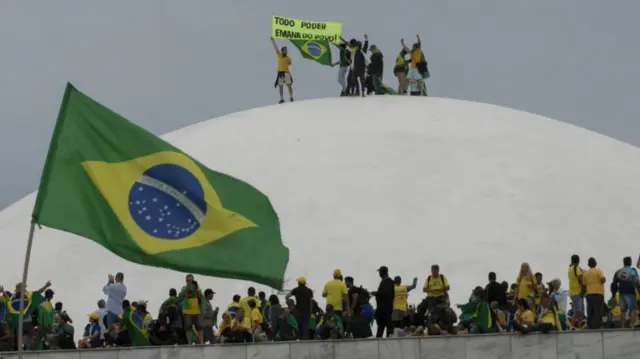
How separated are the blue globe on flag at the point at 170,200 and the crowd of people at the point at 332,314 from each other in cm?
687

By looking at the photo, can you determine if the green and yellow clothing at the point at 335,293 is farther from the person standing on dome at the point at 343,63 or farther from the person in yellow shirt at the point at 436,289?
the person standing on dome at the point at 343,63

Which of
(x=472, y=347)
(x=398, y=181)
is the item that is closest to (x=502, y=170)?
(x=398, y=181)

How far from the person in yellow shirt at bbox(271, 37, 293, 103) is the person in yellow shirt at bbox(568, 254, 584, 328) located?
38.8 feet

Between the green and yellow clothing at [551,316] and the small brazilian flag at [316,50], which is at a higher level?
the small brazilian flag at [316,50]

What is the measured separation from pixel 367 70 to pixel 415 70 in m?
1.03

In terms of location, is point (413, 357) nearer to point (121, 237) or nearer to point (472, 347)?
point (472, 347)

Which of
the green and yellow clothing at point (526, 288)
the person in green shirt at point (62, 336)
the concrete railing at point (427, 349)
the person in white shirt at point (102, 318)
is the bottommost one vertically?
the concrete railing at point (427, 349)

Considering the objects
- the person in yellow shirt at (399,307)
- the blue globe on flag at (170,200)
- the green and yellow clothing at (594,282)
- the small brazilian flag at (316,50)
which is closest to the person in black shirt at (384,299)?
the person in yellow shirt at (399,307)

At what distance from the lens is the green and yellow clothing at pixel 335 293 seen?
22.3 meters

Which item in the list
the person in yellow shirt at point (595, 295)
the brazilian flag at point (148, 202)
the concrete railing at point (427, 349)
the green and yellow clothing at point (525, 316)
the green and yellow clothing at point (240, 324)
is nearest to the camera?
the brazilian flag at point (148, 202)

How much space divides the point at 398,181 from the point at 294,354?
1045 cm

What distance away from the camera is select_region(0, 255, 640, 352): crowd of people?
855 inches

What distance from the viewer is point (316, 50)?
1334 inches

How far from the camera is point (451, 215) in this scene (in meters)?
30.1
